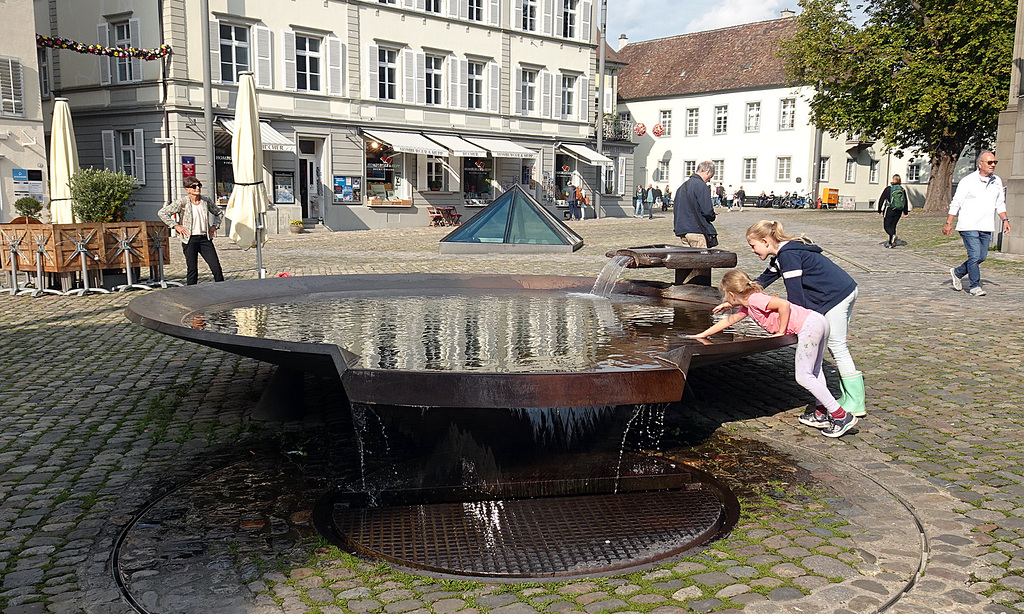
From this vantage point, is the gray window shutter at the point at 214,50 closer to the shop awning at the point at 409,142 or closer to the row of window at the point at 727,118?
the shop awning at the point at 409,142

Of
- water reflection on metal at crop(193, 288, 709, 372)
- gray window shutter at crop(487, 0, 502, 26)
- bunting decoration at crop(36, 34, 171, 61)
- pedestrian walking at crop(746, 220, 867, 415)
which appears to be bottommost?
water reflection on metal at crop(193, 288, 709, 372)

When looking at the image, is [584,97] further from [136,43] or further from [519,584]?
[519,584]

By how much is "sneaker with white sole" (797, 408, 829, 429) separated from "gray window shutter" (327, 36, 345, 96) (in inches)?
1128

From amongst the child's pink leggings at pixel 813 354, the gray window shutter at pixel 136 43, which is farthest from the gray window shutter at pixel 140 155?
the child's pink leggings at pixel 813 354

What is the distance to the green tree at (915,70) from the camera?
31.1m

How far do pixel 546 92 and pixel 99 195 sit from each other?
2767cm

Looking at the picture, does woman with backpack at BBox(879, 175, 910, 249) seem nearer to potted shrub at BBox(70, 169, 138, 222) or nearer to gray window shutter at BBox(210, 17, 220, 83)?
potted shrub at BBox(70, 169, 138, 222)

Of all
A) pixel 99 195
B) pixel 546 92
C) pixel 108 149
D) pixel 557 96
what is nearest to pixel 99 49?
pixel 108 149

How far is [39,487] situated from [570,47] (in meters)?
39.3

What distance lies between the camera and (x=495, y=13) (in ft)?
123

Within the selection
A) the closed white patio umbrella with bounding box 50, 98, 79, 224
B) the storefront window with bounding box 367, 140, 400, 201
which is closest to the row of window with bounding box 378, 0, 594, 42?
the storefront window with bounding box 367, 140, 400, 201

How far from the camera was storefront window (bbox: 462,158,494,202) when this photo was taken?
37.4m

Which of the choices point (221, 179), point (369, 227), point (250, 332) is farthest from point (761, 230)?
point (369, 227)

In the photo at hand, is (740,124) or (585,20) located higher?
(585,20)
